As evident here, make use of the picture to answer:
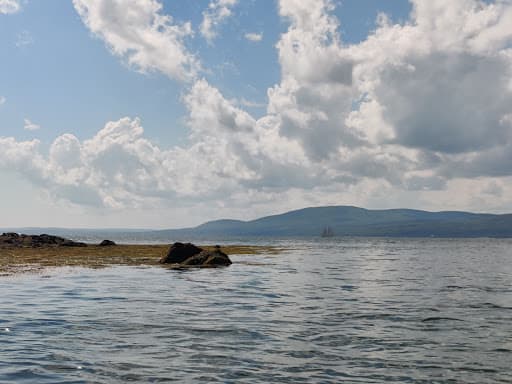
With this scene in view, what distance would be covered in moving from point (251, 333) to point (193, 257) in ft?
130

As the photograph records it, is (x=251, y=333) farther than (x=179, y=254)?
No

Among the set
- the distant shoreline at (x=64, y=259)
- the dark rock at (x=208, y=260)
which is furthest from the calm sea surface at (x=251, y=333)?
the dark rock at (x=208, y=260)

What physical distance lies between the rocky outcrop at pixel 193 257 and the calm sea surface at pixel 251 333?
67.3 feet

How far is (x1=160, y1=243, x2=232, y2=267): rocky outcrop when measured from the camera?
59.0 metres

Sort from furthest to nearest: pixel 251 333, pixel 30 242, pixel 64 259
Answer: pixel 30 242
pixel 64 259
pixel 251 333

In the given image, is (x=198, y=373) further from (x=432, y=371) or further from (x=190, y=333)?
(x=432, y=371)

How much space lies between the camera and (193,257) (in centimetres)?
5969

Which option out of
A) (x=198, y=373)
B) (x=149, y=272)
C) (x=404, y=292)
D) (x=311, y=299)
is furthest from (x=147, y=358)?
(x=149, y=272)

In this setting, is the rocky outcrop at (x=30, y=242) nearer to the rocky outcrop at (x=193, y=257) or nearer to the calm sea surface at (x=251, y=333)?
the rocky outcrop at (x=193, y=257)

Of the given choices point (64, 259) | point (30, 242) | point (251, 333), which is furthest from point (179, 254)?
point (30, 242)

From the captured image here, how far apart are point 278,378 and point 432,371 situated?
16.0 feet

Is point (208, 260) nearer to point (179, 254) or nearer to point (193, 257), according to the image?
point (193, 257)

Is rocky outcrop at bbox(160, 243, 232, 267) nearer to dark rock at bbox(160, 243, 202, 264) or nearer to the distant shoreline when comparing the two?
dark rock at bbox(160, 243, 202, 264)

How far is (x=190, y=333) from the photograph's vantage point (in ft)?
67.6
